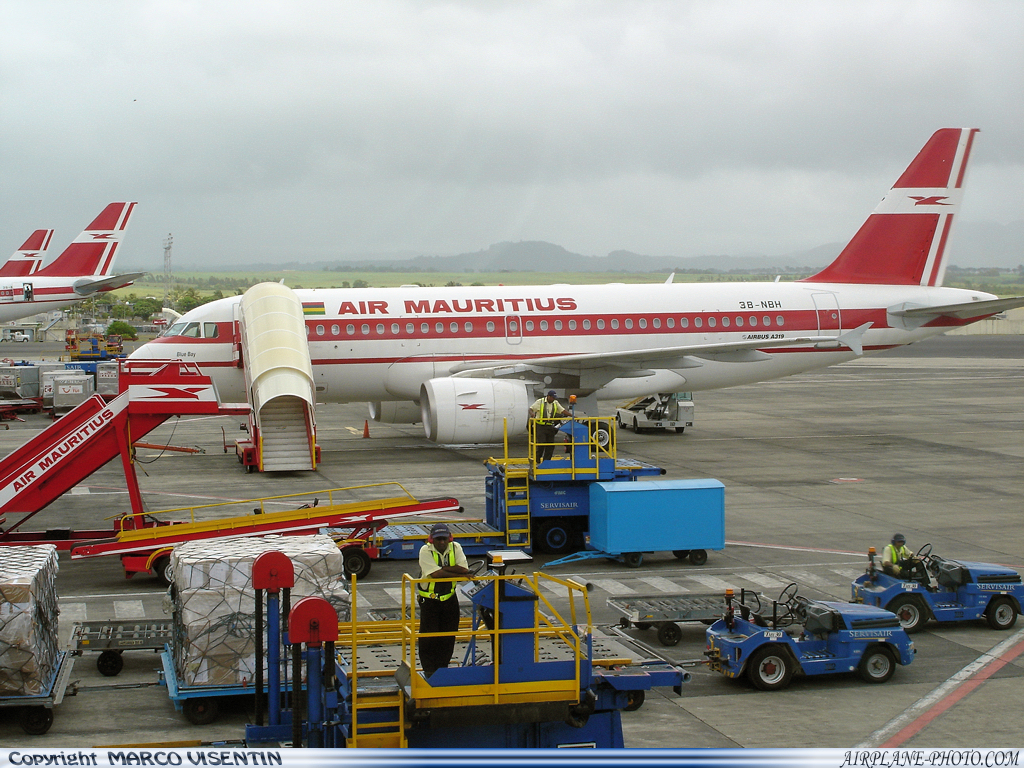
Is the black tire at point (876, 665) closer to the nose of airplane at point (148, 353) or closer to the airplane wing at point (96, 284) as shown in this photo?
the nose of airplane at point (148, 353)

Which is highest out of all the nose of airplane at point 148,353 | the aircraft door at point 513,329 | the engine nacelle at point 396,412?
the aircraft door at point 513,329

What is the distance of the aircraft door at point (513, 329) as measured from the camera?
→ 3531 centimetres

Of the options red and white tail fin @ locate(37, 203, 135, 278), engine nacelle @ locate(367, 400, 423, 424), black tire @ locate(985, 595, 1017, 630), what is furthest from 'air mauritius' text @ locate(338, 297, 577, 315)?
red and white tail fin @ locate(37, 203, 135, 278)

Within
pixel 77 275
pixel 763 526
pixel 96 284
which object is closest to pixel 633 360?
pixel 763 526

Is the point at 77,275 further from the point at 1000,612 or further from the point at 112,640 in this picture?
the point at 1000,612

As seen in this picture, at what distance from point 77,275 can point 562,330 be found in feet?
164

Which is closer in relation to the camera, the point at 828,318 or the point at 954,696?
the point at 954,696

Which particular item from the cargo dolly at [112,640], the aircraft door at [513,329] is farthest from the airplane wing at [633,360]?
the cargo dolly at [112,640]

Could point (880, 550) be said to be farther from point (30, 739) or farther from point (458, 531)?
point (30, 739)

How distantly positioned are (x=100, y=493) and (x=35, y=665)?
16864 millimetres

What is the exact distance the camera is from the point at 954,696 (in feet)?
45.6

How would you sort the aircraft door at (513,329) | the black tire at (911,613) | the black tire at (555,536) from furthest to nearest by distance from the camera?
1. the aircraft door at (513,329)
2. the black tire at (555,536)
3. the black tire at (911,613)

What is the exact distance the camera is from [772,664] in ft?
47.0

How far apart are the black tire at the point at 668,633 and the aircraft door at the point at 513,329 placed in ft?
65.3
